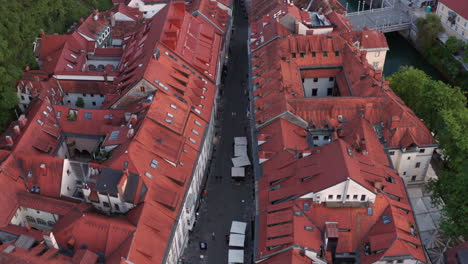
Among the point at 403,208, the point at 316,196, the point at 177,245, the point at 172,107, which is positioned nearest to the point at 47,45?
the point at 172,107

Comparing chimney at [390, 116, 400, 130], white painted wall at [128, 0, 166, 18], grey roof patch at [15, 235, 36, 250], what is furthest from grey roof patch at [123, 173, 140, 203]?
white painted wall at [128, 0, 166, 18]

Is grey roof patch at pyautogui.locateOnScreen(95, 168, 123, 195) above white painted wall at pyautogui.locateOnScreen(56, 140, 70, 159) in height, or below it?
above

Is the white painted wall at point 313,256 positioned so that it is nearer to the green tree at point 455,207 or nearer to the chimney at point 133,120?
the green tree at point 455,207

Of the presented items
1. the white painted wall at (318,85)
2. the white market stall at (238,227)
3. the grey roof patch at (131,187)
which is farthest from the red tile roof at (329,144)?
the grey roof patch at (131,187)

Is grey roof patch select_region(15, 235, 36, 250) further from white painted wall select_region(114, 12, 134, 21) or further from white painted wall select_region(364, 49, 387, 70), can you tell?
white painted wall select_region(364, 49, 387, 70)

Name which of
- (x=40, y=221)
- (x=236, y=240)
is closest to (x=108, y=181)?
(x=40, y=221)
